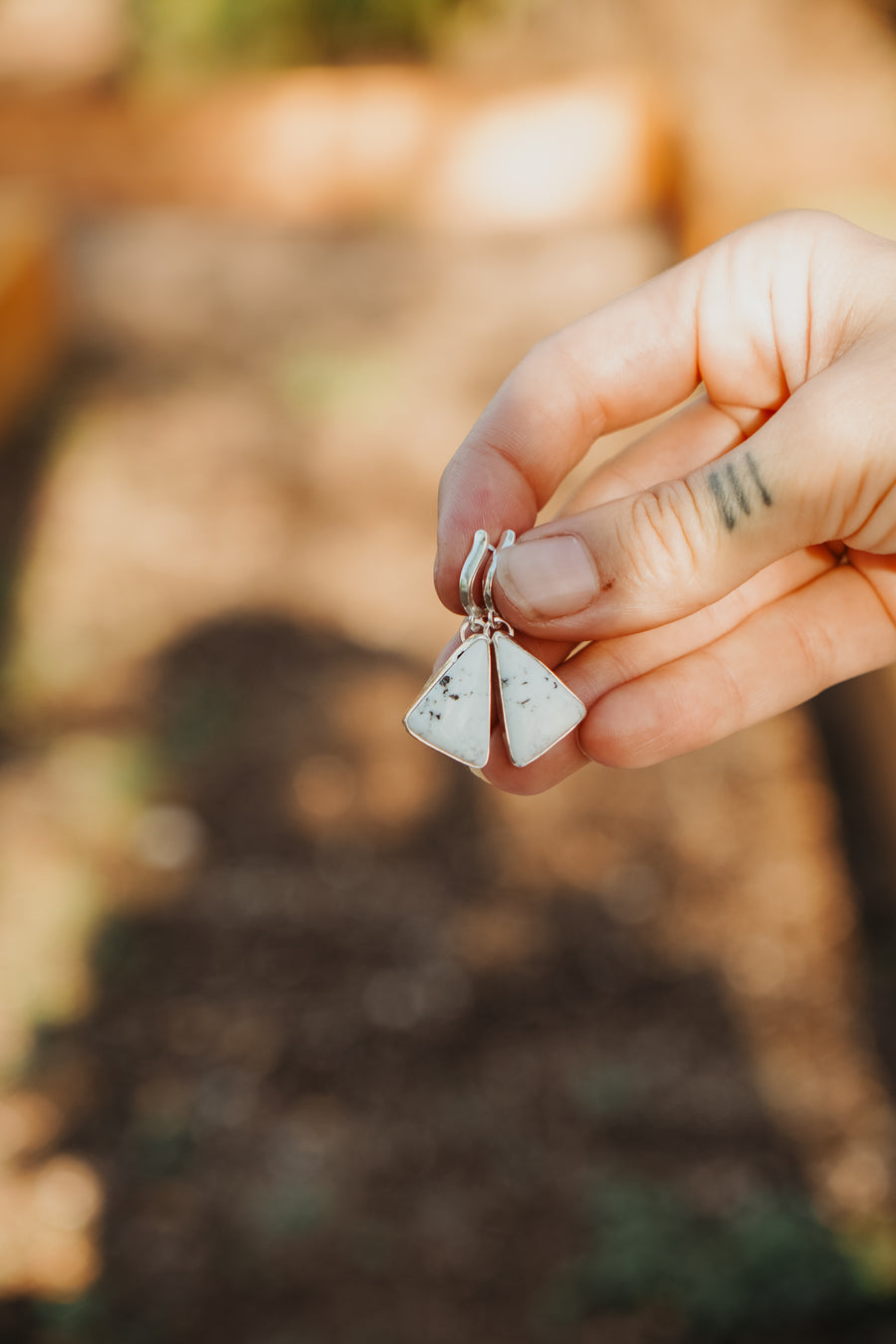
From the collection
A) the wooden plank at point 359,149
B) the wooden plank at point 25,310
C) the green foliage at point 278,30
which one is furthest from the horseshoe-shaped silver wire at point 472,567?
the green foliage at point 278,30

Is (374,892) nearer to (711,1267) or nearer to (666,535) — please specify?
(711,1267)

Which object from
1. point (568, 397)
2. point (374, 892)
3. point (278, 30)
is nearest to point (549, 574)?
point (568, 397)

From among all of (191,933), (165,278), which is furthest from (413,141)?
(191,933)

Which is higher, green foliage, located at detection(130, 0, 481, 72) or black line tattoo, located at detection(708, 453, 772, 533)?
green foliage, located at detection(130, 0, 481, 72)

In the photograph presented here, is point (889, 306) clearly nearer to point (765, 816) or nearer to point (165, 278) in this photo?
point (765, 816)

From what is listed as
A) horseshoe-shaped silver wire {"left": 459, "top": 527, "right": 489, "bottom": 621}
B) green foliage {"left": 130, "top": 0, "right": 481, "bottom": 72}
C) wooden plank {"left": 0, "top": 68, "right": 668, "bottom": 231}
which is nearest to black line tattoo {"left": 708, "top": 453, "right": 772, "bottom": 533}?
horseshoe-shaped silver wire {"left": 459, "top": 527, "right": 489, "bottom": 621}

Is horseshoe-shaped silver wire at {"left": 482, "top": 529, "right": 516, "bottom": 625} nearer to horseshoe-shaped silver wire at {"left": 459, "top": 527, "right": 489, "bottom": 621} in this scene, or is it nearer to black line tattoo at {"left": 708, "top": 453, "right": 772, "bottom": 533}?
horseshoe-shaped silver wire at {"left": 459, "top": 527, "right": 489, "bottom": 621}

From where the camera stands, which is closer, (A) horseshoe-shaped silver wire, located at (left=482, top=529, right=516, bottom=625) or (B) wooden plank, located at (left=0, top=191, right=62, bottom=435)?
(A) horseshoe-shaped silver wire, located at (left=482, top=529, right=516, bottom=625)
